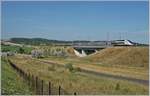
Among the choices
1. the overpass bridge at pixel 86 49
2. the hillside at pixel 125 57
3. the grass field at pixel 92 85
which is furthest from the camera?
the overpass bridge at pixel 86 49

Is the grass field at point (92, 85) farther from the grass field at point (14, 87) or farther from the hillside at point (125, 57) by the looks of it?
the hillside at point (125, 57)

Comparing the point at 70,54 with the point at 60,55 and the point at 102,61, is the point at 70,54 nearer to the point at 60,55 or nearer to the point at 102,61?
the point at 60,55

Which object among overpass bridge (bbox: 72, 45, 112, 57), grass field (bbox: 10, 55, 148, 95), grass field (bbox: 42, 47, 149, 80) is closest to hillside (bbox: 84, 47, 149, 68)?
grass field (bbox: 42, 47, 149, 80)

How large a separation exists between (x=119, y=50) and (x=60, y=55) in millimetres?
61077

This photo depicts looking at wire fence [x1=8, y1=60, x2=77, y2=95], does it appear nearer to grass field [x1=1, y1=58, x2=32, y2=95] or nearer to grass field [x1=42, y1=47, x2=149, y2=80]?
grass field [x1=1, y1=58, x2=32, y2=95]

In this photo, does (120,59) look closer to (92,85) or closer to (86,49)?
(86,49)

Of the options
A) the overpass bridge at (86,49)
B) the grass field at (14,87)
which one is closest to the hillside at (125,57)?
the overpass bridge at (86,49)

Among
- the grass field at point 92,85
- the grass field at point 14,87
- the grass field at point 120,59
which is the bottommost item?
the grass field at point 120,59

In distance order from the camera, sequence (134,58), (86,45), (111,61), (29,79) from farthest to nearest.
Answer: (86,45), (111,61), (134,58), (29,79)

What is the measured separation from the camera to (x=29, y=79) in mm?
29406

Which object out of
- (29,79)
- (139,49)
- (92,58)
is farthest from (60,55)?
(29,79)

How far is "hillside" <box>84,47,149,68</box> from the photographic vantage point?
11375cm

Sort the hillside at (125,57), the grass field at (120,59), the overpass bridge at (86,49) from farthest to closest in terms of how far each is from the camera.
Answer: the overpass bridge at (86,49), the hillside at (125,57), the grass field at (120,59)

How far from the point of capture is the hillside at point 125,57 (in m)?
114
